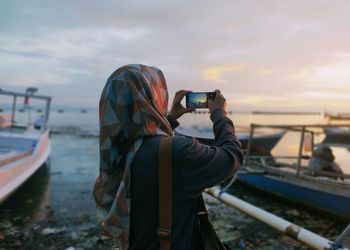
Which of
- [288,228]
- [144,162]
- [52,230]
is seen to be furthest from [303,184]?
[144,162]

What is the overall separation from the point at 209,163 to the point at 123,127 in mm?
439

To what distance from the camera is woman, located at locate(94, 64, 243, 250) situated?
1.58m

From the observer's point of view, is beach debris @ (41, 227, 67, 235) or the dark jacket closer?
the dark jacket

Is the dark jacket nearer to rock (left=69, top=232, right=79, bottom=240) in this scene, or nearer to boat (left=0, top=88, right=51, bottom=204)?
rock (left=69, top=232, right=79, bottom=240)

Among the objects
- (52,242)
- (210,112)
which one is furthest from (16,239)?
(210,112)

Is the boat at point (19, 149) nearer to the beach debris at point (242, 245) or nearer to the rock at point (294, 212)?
the beach debris at point (242, 245)

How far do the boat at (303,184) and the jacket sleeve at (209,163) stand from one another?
492 cm

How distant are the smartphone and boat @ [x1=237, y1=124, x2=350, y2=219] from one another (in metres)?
4.74

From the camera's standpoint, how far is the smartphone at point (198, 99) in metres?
1.96

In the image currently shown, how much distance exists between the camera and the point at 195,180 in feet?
5.24

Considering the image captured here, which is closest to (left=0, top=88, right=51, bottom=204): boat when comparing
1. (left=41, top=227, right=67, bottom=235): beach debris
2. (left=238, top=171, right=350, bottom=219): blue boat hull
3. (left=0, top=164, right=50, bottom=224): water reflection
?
(left=0, top=164, right=50, bottom=224): water reflection

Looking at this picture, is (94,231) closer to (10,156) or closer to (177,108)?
(10,156)

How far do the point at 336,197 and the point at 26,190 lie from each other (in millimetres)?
7767

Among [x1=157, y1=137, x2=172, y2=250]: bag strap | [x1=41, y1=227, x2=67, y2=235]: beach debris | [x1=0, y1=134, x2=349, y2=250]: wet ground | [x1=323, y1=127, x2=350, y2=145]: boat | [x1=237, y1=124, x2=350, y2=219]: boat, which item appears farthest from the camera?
[x1=323, y1=127, x2=350, y2=145]: boat
